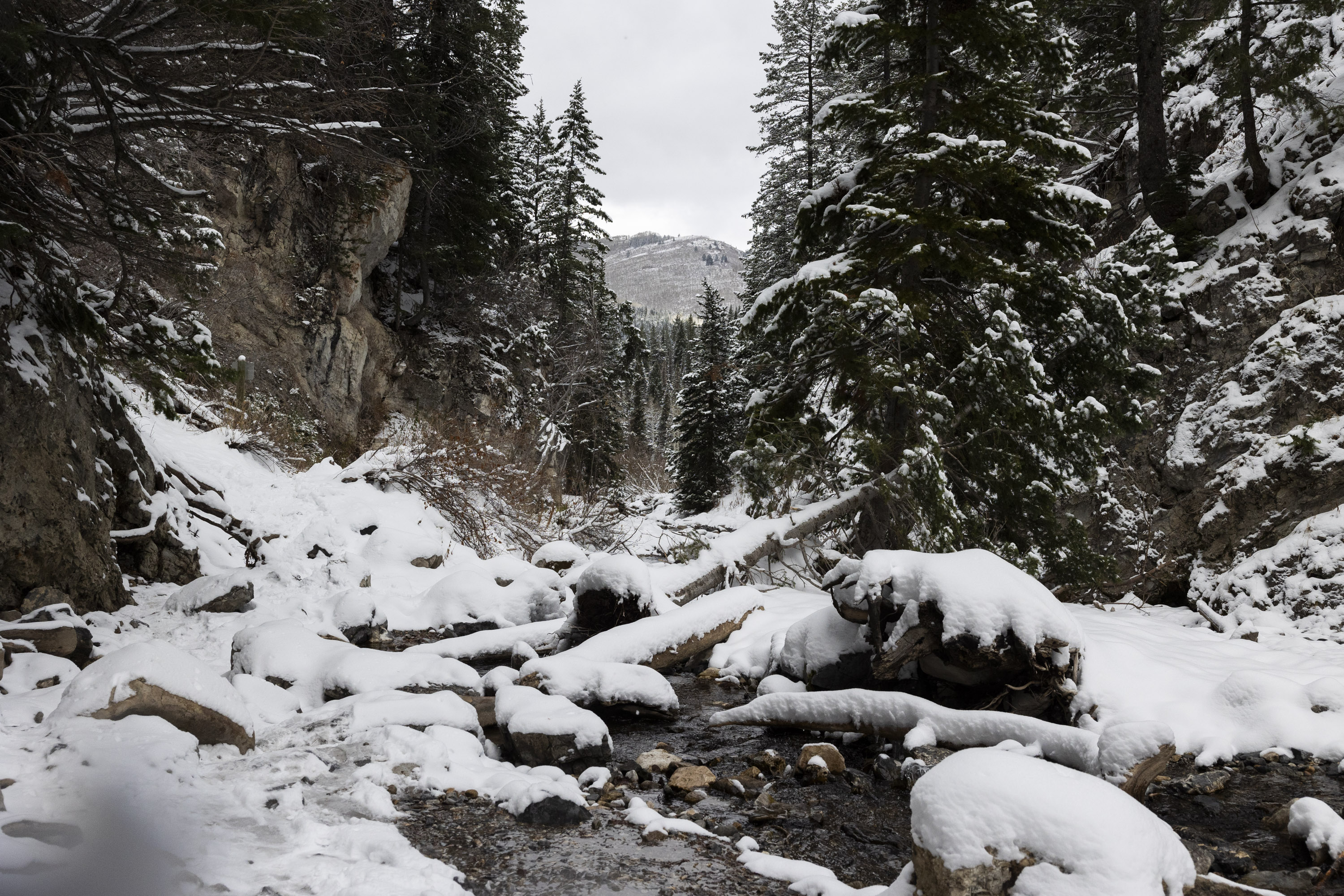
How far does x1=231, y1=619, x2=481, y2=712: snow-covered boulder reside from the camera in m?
6.23

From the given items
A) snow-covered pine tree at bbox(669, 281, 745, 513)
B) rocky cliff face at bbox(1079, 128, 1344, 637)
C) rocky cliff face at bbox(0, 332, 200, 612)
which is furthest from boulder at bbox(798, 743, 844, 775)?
snow-covered pine tree at bbox(669, 281, 745, 513)

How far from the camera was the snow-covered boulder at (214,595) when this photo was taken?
7781mm

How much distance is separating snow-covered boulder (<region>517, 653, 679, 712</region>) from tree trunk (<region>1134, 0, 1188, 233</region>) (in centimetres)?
1121

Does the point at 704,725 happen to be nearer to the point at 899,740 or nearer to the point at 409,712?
the point at 899,740

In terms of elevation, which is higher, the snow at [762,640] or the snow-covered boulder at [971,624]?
the snow-covered boulder at [971,624]

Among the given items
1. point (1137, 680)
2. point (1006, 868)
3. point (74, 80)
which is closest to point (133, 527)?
point (74, 80)

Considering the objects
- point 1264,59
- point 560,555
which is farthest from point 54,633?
point 1264,59

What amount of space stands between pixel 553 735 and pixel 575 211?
81.8 ft

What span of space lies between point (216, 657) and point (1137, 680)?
26.9 ft

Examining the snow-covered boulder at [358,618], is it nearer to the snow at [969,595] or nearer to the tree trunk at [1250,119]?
the snow at [969,595]

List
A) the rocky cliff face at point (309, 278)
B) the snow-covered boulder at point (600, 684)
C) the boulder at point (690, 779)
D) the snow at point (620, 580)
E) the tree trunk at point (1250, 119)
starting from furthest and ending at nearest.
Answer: the rocky cliff face at point (309, 278) < the tree trunk at point (1250, 119) < the snow at point (620, 580) < the snow-covered boulder at point (600, 684) < the boulder at point (690, 779)

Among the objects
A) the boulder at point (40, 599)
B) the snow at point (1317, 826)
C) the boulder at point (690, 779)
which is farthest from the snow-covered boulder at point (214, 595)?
the snow at point (1317, 826)

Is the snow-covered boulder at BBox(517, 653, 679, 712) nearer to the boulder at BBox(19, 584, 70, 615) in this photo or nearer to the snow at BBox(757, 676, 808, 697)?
the snow at BBox(757, 676, 808, 697)

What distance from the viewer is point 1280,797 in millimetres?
4863
